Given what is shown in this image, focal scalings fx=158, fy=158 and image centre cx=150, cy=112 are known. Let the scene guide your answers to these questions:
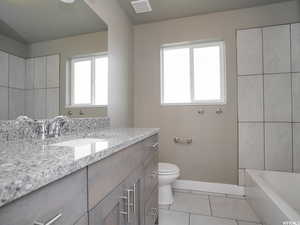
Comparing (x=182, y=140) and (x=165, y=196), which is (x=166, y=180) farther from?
(x=182, y=140)

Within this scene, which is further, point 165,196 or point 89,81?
point 165,196

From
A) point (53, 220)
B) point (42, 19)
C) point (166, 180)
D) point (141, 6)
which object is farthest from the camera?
point (141, 6)

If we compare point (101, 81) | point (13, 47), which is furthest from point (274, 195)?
point (13, 47)

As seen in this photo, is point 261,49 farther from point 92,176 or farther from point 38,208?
point 38,208

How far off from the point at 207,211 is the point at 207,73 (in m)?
1.74

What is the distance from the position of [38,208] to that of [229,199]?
2.19 meters

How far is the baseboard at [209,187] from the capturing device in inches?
81.0

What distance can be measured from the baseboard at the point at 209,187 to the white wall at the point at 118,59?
1.14 meters

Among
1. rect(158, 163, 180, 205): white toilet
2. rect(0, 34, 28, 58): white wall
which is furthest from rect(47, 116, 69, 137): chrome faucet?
rect(158, 163, 180, 205): white toilet

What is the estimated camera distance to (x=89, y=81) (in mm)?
1493

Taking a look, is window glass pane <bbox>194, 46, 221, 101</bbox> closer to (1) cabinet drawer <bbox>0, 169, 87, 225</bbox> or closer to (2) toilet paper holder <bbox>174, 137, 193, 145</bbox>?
(2) toilet paper holder <bbox>174, 137, 193, 145</bbox>

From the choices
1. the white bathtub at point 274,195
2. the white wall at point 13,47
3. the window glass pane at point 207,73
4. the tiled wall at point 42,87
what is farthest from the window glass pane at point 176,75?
the white wall at point 13,47

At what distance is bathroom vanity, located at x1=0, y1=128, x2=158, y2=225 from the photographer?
1.07 feet

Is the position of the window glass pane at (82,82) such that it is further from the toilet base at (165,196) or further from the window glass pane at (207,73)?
the window glass pane at (207,73)
